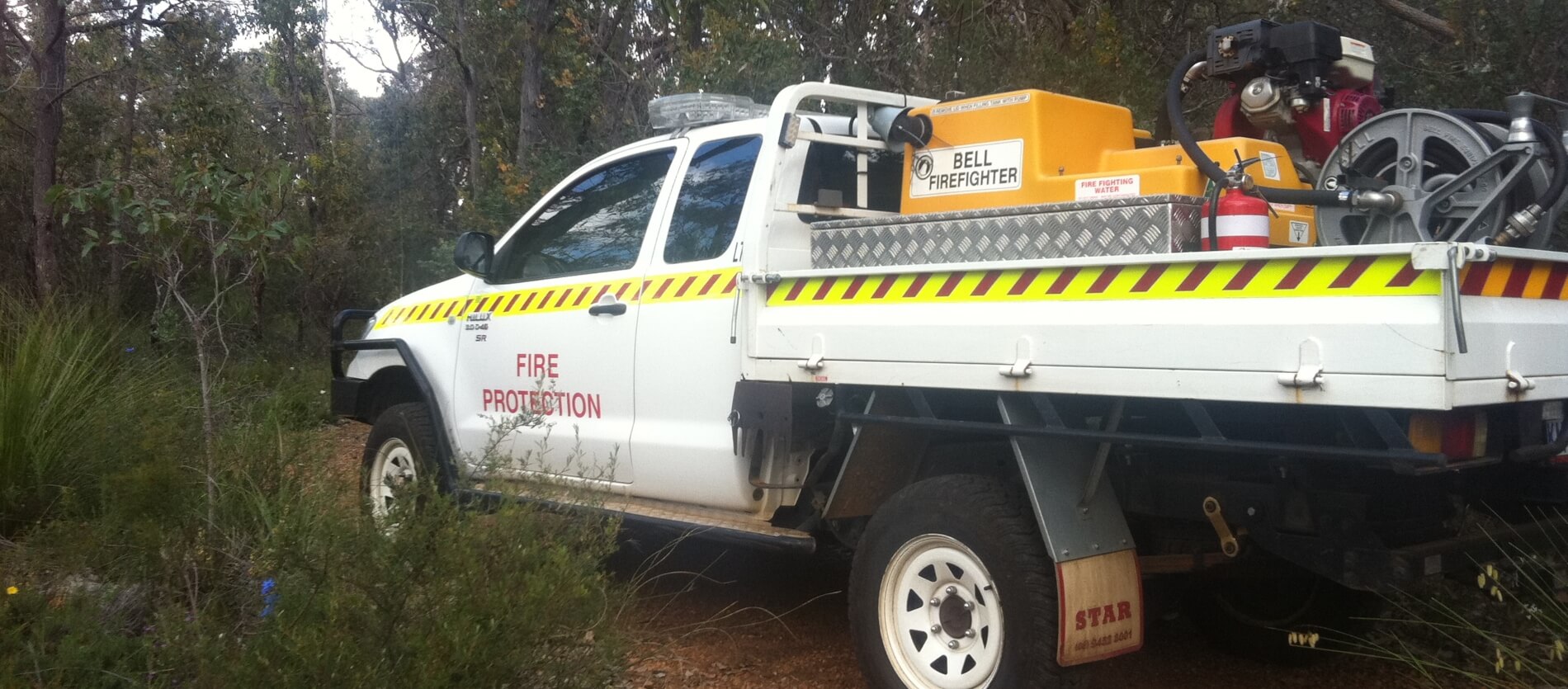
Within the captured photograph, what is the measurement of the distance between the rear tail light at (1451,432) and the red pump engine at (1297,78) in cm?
141

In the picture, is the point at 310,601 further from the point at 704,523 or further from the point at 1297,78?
the point at 1297,78

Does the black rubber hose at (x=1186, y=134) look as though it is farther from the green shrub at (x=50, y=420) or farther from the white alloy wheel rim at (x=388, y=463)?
the green shrub at (x=50, y=420)

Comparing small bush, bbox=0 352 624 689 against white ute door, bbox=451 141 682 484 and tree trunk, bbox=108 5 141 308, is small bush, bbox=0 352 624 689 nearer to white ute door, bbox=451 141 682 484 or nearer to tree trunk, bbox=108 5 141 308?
white ute door, bbox=451 141 682 484

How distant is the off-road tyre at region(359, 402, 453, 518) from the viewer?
6007 mm

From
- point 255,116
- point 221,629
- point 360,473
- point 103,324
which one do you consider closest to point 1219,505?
point 221,629

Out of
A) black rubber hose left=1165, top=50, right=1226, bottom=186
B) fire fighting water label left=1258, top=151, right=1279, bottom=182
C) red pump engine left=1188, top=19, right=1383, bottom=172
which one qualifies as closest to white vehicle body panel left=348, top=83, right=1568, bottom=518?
black rubber hose left=1165, top=50, right=1226, bottom=186

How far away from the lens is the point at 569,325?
18.2ft

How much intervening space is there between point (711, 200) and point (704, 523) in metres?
1.28

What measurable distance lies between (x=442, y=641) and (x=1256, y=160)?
264 cm

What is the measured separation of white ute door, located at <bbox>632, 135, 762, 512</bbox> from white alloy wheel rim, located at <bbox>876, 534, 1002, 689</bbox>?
0.95 meters

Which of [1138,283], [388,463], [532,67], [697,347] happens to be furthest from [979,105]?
[532,67]

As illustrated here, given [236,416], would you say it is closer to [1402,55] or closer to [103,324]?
[103,324]

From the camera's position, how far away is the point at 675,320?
16.6 feet

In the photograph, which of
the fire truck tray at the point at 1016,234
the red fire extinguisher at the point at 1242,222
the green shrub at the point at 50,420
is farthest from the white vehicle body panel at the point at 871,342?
the green shrub at the point at 50,420
